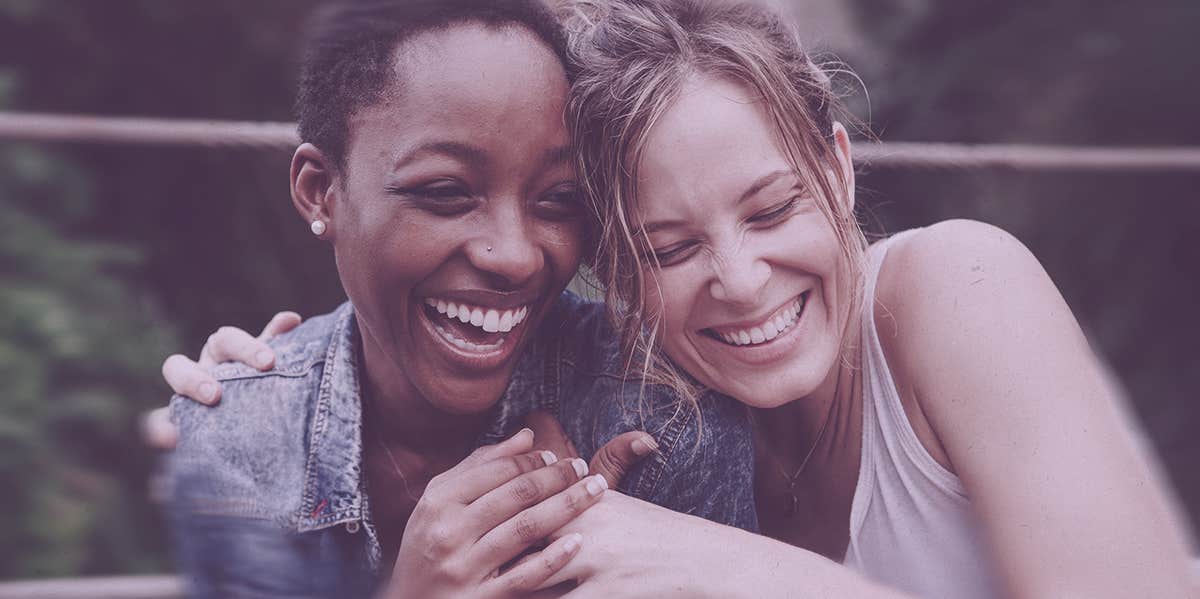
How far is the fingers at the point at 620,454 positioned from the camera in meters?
1.24

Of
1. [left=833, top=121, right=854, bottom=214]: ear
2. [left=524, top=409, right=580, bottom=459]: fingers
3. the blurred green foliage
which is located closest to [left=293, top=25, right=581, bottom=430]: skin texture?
[left=524, top=409, right=580, bottom=459]: fingers

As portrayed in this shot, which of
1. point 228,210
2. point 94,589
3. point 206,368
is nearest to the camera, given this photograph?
point 206,368

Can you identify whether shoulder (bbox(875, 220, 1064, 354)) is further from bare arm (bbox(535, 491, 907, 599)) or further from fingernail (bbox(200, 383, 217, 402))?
fingernail (bbox(200, 383, 217, 402))

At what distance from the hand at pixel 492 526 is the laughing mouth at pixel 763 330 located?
0.21 m

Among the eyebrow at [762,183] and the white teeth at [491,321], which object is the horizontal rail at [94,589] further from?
the eyebrow at [762,183]

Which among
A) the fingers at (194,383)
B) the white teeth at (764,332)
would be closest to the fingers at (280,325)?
the fingers at (194,383)

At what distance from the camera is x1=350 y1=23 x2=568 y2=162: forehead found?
1.15 meters

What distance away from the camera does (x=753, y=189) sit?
1.19 meters

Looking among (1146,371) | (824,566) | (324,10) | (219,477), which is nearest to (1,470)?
(219,477)

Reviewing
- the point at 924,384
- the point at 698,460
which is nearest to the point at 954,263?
the point at 924,384

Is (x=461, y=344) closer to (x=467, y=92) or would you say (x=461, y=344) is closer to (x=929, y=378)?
(x=467, y=92)

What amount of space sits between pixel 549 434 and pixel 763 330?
27 centimetres

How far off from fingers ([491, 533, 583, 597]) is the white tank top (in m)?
0.40

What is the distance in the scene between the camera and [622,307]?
1.26m
